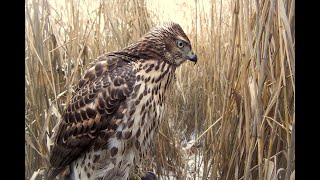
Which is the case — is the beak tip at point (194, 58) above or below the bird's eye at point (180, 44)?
below

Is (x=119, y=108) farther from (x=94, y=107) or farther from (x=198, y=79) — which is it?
(x=198, y=79)

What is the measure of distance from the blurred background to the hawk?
0.09 m

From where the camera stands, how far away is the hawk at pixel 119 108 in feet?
3.39

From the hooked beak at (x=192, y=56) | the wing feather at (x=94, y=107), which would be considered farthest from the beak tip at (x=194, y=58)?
the wing feather at (x=94, y=107)

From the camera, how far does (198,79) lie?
119 centimetres

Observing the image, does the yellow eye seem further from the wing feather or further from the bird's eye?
the wing feather

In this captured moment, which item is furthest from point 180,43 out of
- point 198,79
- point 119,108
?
point 119,108

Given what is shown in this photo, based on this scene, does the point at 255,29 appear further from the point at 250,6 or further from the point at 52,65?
the point at 52,65

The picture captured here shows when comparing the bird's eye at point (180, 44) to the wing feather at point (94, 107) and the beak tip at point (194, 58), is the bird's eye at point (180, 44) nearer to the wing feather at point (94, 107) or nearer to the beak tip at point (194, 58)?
the beak tip at point (194, 58)

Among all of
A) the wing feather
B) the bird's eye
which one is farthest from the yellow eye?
the wing feather

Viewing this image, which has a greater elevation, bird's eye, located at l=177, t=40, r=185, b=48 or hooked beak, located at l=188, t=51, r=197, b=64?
bird's eye, located at l=177, t=40, r=185, b=48

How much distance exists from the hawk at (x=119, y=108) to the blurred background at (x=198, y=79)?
0.09m

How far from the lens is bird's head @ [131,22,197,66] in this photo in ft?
3.56

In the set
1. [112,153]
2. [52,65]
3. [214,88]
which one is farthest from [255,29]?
[52,65]
